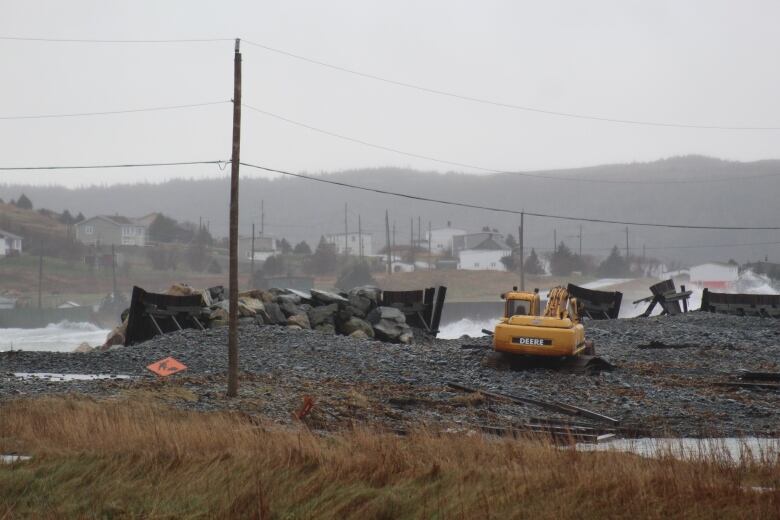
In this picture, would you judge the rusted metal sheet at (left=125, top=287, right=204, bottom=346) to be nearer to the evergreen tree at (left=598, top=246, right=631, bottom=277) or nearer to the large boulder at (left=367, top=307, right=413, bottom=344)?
the large boulder at (left=367, top=307, right=413, bottom=344)

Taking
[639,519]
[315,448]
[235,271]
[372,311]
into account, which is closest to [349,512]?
[315,448]

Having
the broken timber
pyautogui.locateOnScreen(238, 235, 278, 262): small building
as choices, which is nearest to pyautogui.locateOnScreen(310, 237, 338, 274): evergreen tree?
pyautogui.locateOnScreen(238, 235, 278, 262): small building

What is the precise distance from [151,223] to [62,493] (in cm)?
16922

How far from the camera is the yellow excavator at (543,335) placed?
25.2 m

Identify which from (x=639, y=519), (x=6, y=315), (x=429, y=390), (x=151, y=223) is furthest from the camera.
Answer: (x=151, y=223)

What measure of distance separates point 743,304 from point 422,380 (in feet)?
A: 93.6

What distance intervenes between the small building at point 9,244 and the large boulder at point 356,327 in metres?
110

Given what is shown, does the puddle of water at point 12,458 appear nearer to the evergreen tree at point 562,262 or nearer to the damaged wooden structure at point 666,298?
the damaged wooden structure at point 666,298

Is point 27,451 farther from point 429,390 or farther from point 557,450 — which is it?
point 429,390

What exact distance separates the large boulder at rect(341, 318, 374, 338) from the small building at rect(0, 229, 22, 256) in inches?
4335

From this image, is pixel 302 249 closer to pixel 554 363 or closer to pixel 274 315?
pixel 274 315

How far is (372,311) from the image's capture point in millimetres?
40219

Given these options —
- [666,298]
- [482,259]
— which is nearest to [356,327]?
[666,298]

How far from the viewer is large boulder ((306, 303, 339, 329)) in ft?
128
